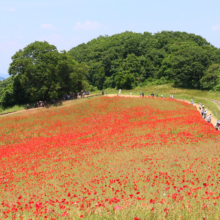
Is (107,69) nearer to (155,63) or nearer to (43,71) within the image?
(155,63)

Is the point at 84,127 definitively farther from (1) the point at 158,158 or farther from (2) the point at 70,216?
(2) the point at 70,216

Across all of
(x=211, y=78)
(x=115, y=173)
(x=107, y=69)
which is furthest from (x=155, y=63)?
(x=115, y=173)

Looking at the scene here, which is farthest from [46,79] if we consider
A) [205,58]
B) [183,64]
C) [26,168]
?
[205,58]

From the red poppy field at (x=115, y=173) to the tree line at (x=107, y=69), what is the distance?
20.2 m

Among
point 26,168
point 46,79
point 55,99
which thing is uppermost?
point 46,79

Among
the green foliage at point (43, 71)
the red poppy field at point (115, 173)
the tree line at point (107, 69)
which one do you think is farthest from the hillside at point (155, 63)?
the red poppy field at point (115, 173)

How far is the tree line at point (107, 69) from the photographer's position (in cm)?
5562

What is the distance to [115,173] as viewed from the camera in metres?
17.0

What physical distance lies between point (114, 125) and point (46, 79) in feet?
86.1

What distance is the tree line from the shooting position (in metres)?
55.6

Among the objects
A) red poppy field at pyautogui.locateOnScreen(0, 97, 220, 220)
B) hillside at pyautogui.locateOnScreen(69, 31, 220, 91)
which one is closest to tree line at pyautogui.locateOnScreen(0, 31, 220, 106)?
hillside at pyautogui.locateOnScreen(69, 31, 220, 91)

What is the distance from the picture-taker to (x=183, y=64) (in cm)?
8175

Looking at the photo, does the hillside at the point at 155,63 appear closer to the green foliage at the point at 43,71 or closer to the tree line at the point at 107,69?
the tree line at the point at 107,69

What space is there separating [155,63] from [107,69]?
24.3 meters
